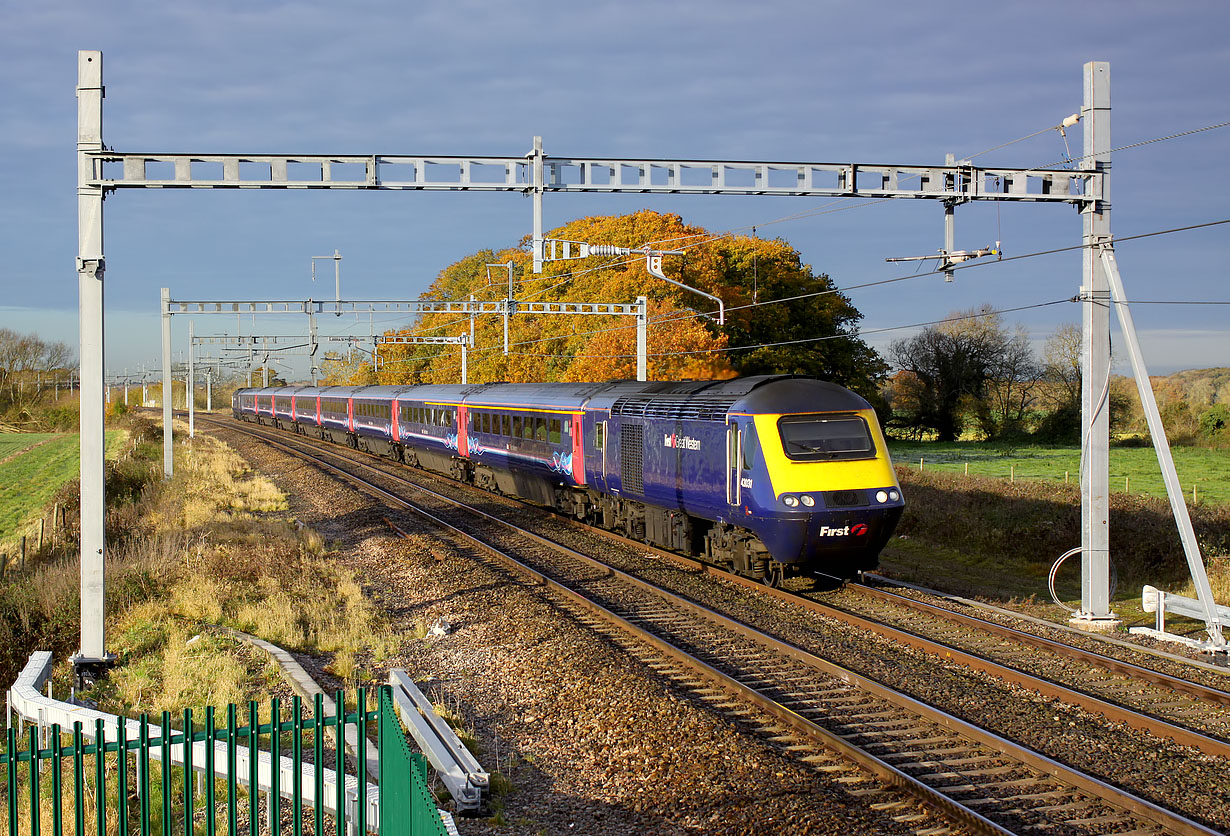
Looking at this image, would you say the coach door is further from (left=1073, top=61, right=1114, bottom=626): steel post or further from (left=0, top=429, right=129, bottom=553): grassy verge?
(left=0, top=429, right=129, bottom=553): grassy verge

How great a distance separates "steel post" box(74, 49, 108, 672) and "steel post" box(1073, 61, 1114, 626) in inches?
459

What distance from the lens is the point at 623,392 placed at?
19453 mm

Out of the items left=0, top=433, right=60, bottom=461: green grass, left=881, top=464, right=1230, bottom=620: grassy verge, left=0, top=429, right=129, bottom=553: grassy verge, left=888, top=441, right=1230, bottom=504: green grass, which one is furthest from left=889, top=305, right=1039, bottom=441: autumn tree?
left=0, top=433, right=60, bottom=461: green grass

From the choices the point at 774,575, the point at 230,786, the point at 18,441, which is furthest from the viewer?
the point at 18,441

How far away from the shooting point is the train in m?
13.2

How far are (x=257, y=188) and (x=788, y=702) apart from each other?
8208 mm

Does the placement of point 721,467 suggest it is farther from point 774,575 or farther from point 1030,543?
point 1030,543

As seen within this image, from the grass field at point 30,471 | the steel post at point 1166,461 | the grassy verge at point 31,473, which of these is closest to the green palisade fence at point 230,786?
the steel post at point 1166,461

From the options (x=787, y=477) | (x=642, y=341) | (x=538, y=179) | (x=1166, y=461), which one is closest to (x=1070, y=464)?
(x=642, y=341)

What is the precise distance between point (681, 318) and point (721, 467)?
24.5 metres

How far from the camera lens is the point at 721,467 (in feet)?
47.3

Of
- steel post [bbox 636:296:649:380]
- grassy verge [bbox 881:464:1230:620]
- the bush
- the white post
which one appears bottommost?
grassy verge [bbox 881:464:1230:620]

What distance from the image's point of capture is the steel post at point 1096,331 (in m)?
12.9

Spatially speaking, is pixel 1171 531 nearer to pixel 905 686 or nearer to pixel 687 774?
pixel 905 686
